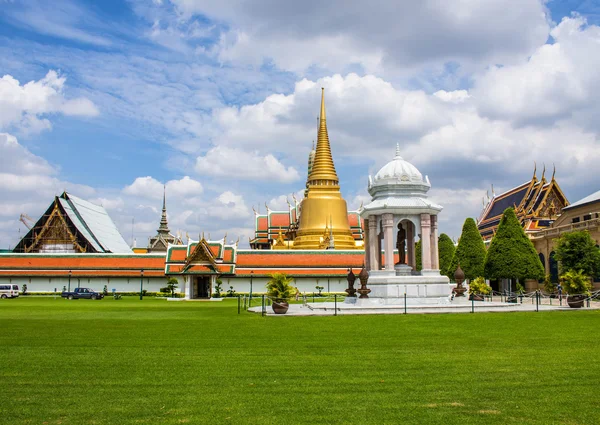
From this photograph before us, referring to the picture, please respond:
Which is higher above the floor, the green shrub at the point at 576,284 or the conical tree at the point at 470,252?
the conical tree at the point at 470,252

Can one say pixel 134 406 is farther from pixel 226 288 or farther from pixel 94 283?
pixel 94 283

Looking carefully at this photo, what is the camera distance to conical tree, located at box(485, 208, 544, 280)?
1625 inches

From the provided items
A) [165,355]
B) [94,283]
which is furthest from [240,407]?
[94,283]

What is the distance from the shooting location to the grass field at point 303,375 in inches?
297

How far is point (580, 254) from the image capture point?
39406mm

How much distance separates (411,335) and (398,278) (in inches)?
519

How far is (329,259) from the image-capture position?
187 feet

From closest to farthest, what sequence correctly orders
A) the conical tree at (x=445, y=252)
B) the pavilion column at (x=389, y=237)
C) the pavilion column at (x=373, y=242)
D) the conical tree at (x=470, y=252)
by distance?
the pavilion column at (x=389, y=237), the pavilion column at (x=373, y=242), the conical tree at (x=470, y=252), the conical tree at (x=445, y=252)

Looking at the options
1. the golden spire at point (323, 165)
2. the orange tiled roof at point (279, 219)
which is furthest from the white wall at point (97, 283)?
the orange tiled roof at point (279, 219)

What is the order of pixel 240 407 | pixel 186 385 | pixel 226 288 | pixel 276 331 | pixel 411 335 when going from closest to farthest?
pixel 240 407 → pixel 186 385 → pixel 411 335 → pixel 276 331 → pixel 226 288

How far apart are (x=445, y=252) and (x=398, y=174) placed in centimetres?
2528

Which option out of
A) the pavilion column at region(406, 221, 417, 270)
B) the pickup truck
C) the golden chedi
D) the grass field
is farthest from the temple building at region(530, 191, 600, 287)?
the pickup truck

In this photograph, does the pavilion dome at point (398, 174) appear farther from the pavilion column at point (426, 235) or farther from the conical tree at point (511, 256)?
the conical tree at point (511, 256)

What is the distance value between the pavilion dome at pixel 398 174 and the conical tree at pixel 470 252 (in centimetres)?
1771
